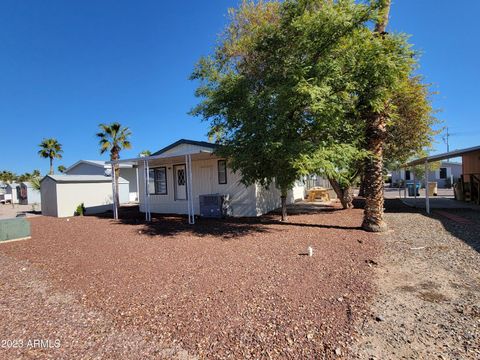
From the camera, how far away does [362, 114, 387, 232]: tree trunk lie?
8.10m

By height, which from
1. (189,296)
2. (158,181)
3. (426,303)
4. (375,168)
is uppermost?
(158,181)

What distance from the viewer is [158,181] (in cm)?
1506

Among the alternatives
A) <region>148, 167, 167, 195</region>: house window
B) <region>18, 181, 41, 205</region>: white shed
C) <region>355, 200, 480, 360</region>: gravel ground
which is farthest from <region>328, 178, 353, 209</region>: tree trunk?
<region>18, 181, 41, 205</region>: white shed

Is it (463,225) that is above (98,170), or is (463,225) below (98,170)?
below

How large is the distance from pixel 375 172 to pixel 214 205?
6615mm

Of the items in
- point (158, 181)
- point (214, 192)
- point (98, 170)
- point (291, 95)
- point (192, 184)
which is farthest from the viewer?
point (98, 170)

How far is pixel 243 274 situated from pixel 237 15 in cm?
1183

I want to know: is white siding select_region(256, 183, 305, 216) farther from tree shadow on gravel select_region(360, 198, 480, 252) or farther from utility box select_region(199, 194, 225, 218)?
tree shadow on gravel select_region(360, 198, 480, 252)

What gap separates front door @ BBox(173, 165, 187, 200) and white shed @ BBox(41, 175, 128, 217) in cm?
660

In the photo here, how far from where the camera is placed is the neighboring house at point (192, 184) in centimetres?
1201

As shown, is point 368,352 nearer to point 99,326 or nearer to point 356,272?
point 356,272

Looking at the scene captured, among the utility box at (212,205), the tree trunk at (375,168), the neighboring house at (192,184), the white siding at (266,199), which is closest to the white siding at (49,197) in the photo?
the neighboring house at (192,184)

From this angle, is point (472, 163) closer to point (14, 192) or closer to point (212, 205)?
point (212, 205)

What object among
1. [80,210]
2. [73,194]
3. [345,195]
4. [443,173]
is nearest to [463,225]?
[345,195]
